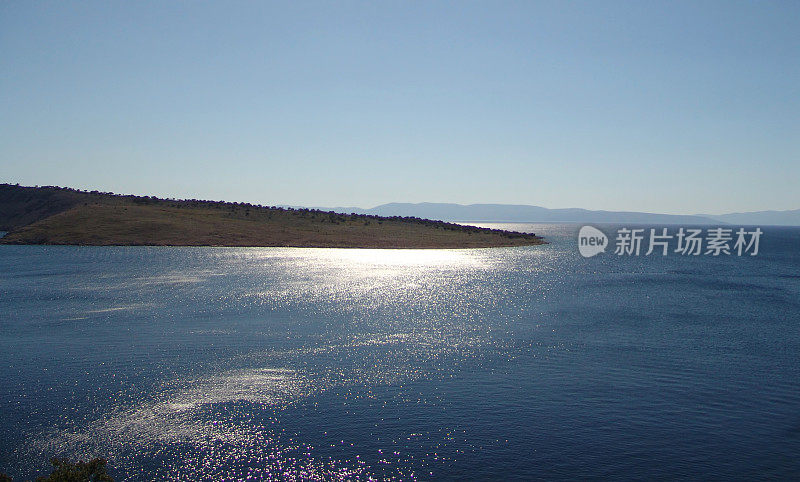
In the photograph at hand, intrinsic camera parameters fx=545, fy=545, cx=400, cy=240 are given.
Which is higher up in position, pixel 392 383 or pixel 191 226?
pixel 191 226

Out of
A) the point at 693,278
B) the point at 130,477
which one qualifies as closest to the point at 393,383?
the point at 130,477

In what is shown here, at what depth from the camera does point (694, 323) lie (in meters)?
43.8

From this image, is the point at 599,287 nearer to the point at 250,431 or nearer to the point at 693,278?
the point at 693,278

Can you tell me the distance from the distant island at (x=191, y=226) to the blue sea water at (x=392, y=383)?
5001cm

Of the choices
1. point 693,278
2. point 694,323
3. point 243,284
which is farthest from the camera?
point 693,278

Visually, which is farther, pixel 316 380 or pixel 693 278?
pixel 693 278

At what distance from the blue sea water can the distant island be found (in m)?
50.0

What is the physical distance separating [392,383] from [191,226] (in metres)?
96.3

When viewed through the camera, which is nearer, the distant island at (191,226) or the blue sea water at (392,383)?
the blue sea water at (392,383)

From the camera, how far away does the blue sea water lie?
750 inches

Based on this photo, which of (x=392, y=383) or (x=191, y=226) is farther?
(x=191, y=226)

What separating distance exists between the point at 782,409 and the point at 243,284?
159 ft

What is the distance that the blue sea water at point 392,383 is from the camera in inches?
750

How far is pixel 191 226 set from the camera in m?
113
